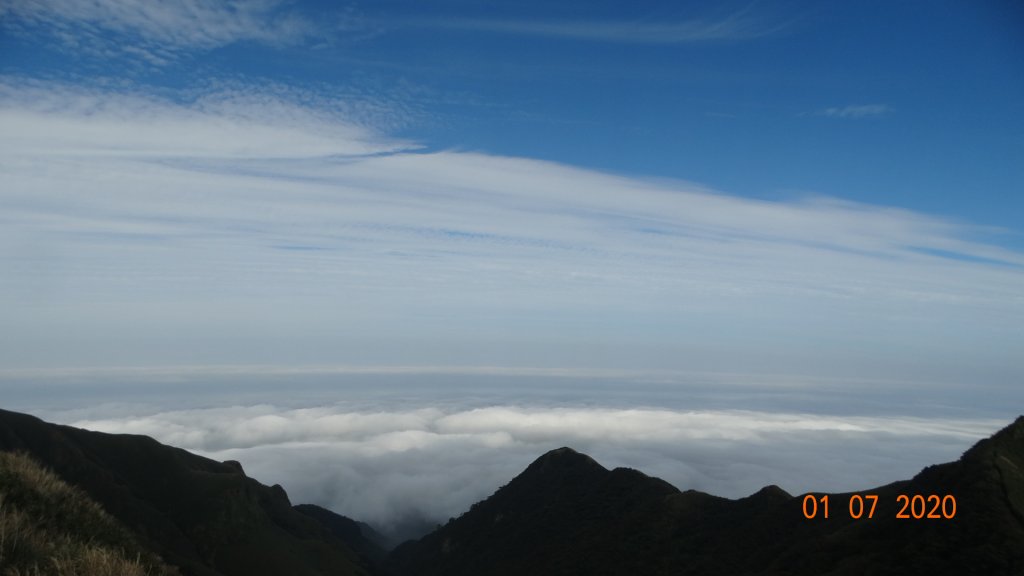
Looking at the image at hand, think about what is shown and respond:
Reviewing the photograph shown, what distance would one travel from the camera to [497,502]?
130 meters

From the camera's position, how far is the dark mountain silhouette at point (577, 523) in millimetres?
44500

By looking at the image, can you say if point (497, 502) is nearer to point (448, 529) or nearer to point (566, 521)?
point (448, 529)

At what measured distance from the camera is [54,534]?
14.8 meters

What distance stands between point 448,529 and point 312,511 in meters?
45.7

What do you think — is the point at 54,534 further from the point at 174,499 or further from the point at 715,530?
the point at 174,499

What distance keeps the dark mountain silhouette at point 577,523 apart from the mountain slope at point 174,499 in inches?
8.2

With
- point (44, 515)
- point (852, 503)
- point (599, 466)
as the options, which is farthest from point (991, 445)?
point (599, 466)
